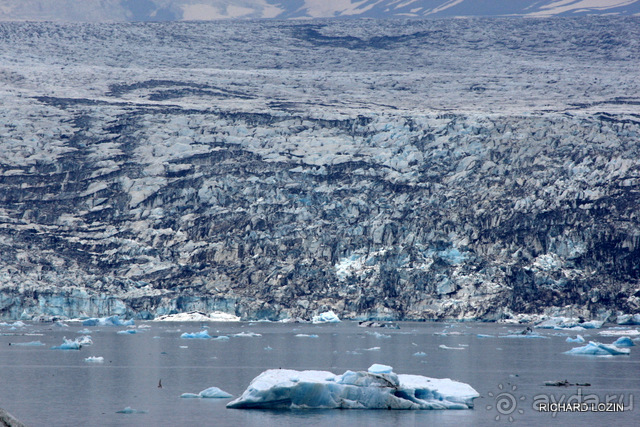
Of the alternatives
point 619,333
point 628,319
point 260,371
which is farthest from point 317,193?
point 260,371

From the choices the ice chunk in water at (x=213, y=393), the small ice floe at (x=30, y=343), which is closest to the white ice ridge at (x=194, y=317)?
the small ice floe at (x=30, y=343)

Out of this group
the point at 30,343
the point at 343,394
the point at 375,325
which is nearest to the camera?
the point at 343,394

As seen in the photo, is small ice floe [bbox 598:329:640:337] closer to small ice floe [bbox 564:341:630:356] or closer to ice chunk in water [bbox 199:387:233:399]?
small ice floe [bbox 564:341:630:356]

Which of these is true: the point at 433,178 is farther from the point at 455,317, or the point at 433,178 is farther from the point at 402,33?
the point at 402,33

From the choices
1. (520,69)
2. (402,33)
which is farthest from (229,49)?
(520,69)

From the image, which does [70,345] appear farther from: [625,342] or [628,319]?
[628,319]

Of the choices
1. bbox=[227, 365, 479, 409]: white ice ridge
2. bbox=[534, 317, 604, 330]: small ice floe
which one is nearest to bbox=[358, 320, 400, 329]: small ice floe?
bbox=[534, 317, 604, 330]: small ice floe
